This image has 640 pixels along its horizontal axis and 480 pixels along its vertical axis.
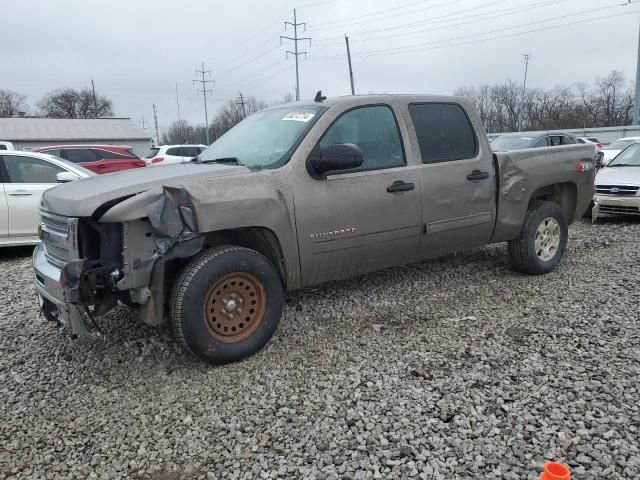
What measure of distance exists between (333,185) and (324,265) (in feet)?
2.12

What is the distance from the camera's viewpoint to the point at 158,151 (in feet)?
71.2

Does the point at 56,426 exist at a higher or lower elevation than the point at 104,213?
lower

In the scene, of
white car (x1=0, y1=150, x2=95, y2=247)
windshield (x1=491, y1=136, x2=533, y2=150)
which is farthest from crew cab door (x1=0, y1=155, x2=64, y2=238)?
windshield (x1=491, y1=136, x2=533, y2=150)

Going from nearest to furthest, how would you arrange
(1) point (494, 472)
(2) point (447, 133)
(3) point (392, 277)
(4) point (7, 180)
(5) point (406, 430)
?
(1) point (494, 472), (5) point (406, 430), (2) point (447, 133), (3) point (392, 277), (4) point (7, 180)

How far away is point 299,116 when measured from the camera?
4.31 m

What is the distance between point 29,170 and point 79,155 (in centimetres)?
826

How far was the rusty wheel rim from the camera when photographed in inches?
139

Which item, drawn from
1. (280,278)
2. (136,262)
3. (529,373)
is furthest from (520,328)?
(136,262)

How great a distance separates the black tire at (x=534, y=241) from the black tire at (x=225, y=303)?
2.95 m

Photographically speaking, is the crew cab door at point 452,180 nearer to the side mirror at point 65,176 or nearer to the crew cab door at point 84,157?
the side mirror at point 65,176

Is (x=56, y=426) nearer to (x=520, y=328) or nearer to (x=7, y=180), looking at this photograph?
(x=520, y=328)

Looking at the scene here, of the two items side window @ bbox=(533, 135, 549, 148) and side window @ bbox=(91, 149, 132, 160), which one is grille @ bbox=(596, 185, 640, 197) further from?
side window @ bbox=(91, 149, 132, 160)

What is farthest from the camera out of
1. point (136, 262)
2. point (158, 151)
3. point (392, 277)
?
point (158, 151)

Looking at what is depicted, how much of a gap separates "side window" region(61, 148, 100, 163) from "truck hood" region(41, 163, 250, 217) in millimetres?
12309
